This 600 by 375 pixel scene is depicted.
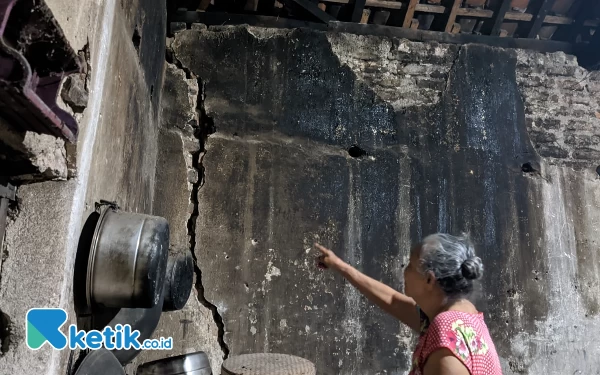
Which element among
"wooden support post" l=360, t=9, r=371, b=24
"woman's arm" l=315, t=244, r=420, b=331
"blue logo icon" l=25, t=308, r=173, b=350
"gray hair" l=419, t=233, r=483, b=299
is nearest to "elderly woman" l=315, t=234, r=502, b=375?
"gray hair" l=419, t=233, r=483, b=299

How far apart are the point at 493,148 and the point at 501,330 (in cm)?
127

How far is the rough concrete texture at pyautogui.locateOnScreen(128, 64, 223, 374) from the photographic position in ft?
10.7

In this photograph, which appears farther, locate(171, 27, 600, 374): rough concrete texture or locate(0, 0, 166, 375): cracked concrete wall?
locate(171, 27, 600, 374): rough concrete texture

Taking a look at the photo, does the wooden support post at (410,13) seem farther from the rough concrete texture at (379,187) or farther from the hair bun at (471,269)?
the hair bun at (471,269)

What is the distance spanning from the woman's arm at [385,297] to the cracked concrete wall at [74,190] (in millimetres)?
954

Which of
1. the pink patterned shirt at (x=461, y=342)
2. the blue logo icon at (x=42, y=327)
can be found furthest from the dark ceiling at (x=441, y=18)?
the pink patterned shirt at (x=461, y=342)

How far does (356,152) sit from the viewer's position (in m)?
3.72

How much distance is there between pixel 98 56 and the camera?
197 centimetres

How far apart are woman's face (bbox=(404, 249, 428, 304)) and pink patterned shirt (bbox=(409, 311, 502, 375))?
13cm

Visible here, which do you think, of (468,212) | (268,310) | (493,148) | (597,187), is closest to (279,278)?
(268,310)

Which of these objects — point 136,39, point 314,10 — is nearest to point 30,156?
point 136,39

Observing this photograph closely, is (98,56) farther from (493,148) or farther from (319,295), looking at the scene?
(493,148)

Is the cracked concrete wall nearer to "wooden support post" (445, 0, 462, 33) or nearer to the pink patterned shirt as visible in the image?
the pink patterned shirt

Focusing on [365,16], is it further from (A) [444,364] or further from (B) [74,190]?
(A) [444,364]
